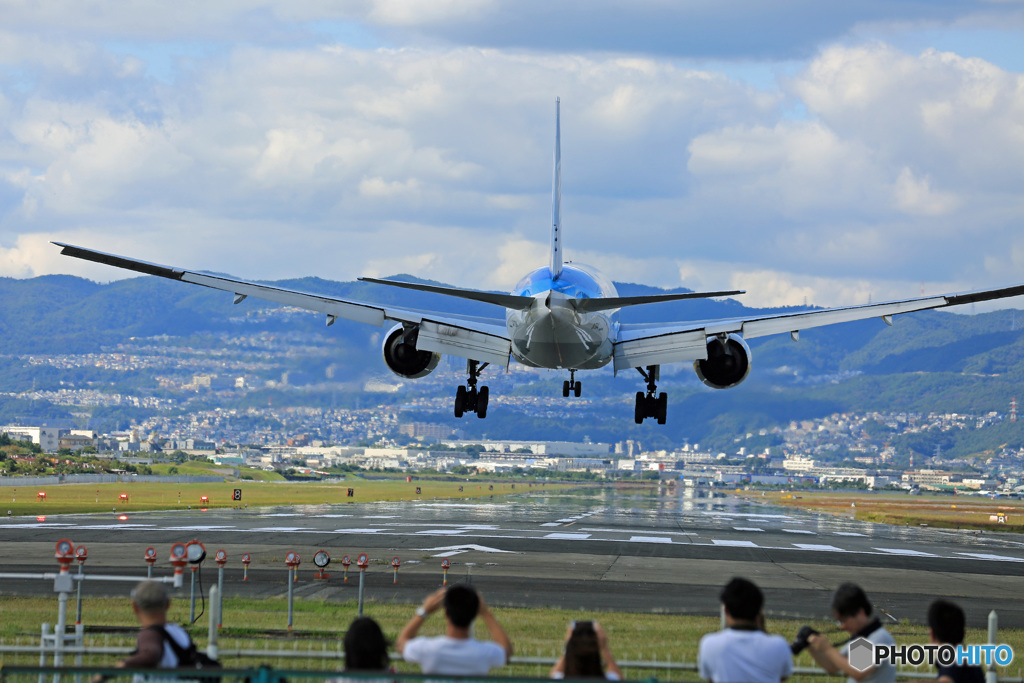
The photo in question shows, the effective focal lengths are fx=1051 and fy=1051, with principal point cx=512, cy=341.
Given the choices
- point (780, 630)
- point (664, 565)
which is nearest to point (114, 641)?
point (780, 630)

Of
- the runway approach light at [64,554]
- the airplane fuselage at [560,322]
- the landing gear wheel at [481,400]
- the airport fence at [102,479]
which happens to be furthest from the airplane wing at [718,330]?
the airport fence at [102,479]

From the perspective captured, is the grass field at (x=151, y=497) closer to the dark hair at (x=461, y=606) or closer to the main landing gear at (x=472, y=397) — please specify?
the main landing gear at (x=472, y=397)

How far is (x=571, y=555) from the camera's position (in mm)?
41469

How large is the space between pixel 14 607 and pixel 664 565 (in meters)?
22.3

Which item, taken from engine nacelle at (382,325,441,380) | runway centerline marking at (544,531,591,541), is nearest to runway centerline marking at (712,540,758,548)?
runway centerline marking at (544,531,591,541)

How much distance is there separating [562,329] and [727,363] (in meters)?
7.43

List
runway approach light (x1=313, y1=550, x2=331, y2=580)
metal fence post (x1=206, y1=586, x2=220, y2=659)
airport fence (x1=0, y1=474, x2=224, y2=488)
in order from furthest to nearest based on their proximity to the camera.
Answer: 1. airport fence (x1=0, y1=474, x2=224, y2=488)
2. runway approach light (x1=313, y1=550, x2=331, y2=580)
3. metal fence post (x1=206, y1=586, x2=220, y2=659)

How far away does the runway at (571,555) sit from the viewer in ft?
99.5

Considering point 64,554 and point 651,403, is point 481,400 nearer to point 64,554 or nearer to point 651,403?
point 651,403

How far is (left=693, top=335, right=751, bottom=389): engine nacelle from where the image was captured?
118 feet

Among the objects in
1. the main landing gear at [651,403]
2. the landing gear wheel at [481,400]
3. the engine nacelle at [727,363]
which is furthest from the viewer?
the landing gear wheel at [481,400]

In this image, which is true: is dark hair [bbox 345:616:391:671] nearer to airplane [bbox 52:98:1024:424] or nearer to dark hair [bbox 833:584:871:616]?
dark hair [bbox 833:584:871:616]

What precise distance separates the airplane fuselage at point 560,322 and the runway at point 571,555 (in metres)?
7.10

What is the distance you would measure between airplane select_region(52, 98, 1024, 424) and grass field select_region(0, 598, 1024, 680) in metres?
9.06
